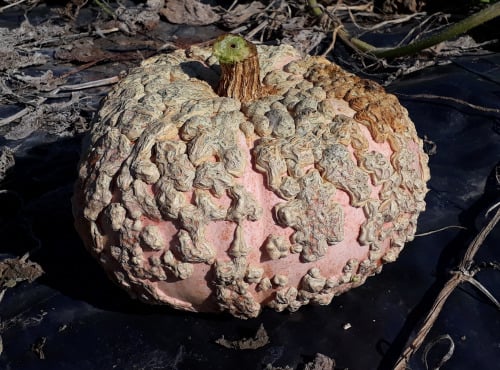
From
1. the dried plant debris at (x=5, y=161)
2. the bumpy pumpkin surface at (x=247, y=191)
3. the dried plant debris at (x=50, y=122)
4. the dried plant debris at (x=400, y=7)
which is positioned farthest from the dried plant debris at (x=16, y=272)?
the dried plant debris at (x=400, y=7)

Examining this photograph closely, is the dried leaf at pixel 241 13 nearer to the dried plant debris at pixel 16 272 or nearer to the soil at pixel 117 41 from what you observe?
the soil at pixel 117 41

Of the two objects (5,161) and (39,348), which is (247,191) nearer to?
(39,348)

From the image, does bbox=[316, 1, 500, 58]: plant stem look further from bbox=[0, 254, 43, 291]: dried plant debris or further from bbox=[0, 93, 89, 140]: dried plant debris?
bbox=[0, 254, 43, 291]: dried plant debris

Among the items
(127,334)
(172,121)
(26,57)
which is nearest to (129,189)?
(172,121)

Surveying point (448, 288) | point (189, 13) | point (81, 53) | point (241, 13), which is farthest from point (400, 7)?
point (448, 288)

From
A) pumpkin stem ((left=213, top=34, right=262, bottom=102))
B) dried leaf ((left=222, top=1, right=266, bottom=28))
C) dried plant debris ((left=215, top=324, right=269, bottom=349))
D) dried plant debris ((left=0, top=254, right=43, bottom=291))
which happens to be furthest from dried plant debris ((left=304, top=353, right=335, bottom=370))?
dried leaf ((left=222, top=1, right=266, bottom=28))

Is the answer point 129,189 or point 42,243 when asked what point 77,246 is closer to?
point 42,243
